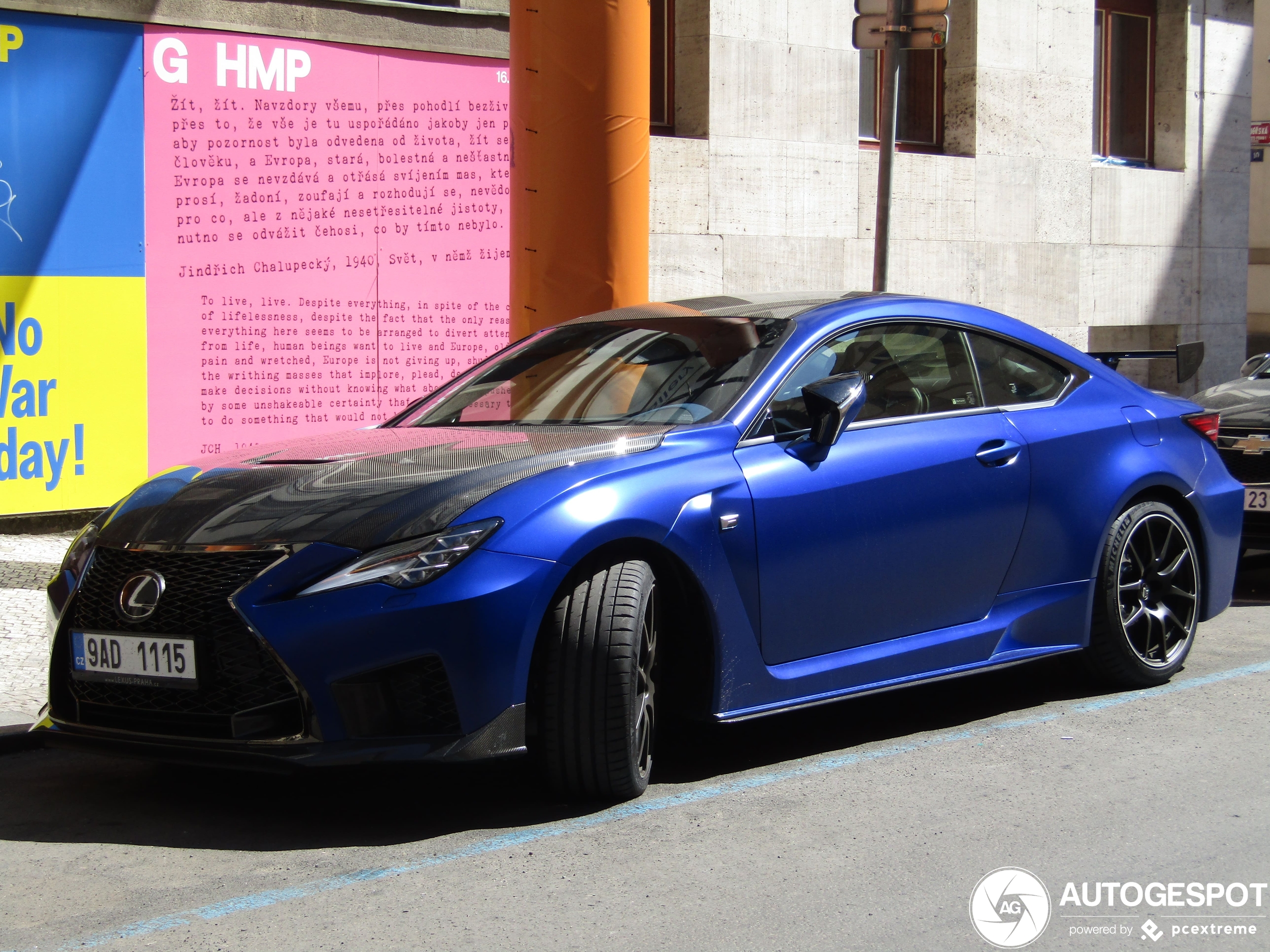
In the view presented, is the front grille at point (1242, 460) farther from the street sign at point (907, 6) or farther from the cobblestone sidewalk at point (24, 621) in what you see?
the cobblestone sidewalk at point (24, 621)

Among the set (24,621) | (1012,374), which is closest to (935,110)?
(1012,374)

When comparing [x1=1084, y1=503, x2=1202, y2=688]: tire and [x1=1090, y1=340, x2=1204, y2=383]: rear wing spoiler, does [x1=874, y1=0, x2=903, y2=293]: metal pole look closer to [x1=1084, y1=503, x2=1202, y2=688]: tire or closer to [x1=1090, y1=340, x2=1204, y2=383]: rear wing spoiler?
[x1=1090, y1=340, x2=1204, y2=383]: rear wing spoiler

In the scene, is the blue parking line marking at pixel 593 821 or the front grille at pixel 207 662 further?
the front grille at pixel 207 662

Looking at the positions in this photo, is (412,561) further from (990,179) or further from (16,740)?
(990,179)

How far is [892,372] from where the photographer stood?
543cm

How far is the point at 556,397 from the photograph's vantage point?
5.39 metres

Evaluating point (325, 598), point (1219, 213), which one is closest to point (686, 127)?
point (1219, 213)

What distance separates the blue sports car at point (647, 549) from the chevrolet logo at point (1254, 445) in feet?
7.28

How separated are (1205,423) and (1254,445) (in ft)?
7.37

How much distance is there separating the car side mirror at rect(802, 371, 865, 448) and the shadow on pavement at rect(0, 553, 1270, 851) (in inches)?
42.4

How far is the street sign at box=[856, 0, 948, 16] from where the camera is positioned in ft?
27.6

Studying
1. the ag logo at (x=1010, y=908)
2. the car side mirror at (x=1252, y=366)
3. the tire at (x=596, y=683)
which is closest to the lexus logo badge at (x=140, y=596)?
the tire at (x=596, y=683)

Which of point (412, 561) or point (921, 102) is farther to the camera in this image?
point (921, 102)

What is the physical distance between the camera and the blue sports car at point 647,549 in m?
4.15
